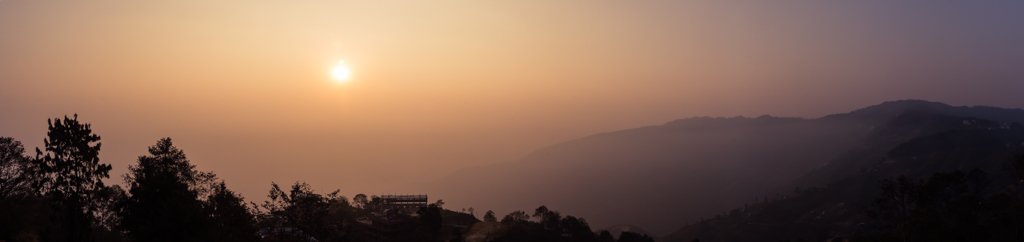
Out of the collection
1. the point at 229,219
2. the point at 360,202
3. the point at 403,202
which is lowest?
the point at 229,219

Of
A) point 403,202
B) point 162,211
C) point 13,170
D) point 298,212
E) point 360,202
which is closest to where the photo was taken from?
point 162,211

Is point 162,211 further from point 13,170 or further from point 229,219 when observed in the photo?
point 13,170

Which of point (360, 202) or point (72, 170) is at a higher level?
point (360, 202)

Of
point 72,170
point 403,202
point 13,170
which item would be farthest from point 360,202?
point 72,170

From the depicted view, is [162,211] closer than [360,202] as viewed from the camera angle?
Yes

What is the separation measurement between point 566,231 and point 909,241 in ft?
219

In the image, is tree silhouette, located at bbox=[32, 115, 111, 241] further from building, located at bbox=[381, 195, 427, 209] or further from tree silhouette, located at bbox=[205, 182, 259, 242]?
building, located at bbox=[381, 195, 427, 209]

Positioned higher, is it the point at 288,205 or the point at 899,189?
the point at 899,189

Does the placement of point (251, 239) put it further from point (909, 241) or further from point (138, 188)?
point (909, 241)

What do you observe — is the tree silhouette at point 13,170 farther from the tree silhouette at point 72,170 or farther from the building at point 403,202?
the building at point 403,202

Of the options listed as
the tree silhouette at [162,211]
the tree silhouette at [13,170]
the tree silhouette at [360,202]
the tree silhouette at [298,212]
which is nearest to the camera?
the tree silhouette at [162,211]

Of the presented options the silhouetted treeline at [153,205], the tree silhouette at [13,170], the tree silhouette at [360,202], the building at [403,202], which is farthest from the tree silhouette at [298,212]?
the tree silhouette at [360,202]

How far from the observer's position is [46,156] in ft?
159

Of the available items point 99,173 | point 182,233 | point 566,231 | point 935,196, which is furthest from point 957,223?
point 99,173
